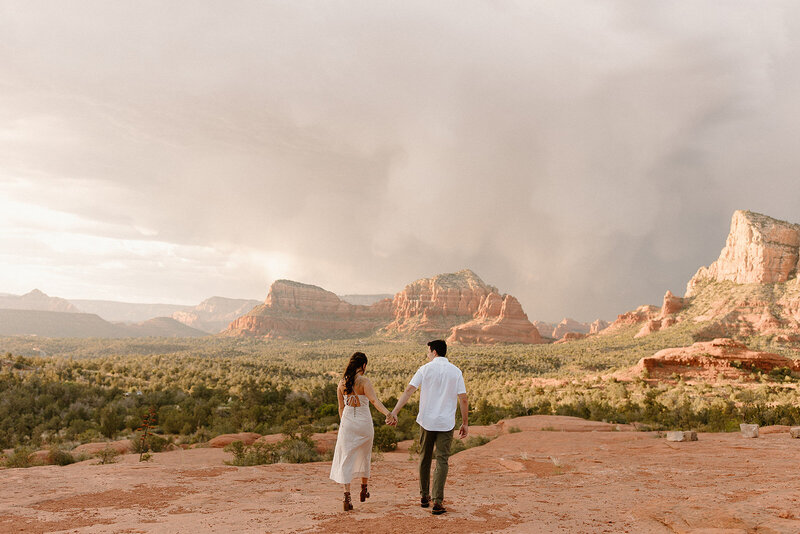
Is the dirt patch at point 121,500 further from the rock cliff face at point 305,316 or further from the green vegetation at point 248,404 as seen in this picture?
the rock cliff face at point 305,316

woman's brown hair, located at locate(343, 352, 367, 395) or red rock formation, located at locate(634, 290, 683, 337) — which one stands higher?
red rock formation, located at locate(634, 290, 683, 337)

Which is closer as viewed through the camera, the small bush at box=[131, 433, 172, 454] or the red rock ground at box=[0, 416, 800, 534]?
the red rock ground at box=[0, 416, 800, 534]

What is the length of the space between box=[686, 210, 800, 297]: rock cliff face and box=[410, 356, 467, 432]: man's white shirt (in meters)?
92.1

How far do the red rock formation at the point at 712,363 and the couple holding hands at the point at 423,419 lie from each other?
33.3 metres

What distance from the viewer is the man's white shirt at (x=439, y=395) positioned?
603 cm

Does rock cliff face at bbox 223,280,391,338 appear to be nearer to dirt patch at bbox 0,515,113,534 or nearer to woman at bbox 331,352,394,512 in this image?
dirt patch at bbox 0,515,113,534

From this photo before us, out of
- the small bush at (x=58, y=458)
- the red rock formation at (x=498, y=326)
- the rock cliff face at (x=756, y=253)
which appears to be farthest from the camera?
the red rock formation at (x=498, y=326)

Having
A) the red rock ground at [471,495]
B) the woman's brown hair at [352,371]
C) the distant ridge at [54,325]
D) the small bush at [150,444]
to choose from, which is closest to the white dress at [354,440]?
the woman's brown hair at [352,371]

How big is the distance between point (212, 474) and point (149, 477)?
47.4 inches

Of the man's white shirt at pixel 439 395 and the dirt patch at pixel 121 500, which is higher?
the man's white shirt at pixel 439 395

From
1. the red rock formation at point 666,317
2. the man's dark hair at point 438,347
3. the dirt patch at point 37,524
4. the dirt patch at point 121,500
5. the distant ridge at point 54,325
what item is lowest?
the distant ridge at point 54,325

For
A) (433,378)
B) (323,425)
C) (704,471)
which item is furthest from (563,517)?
(323,425)

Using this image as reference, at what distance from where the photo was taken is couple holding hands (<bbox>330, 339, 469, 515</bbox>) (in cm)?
600

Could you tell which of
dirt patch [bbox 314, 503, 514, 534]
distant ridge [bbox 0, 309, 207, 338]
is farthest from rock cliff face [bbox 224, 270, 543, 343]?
dirt patch [bbox 314, 503, 514, 534]
